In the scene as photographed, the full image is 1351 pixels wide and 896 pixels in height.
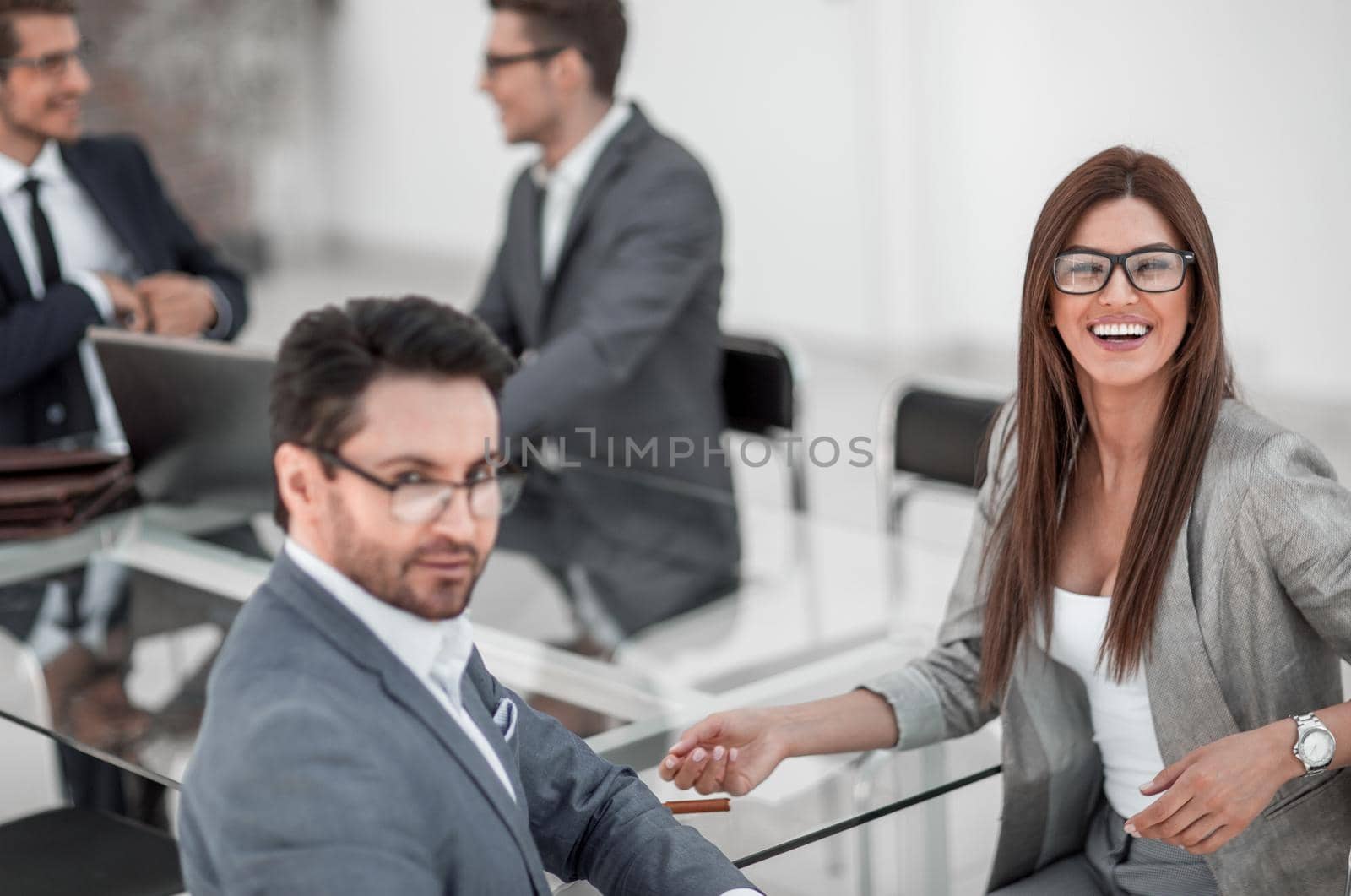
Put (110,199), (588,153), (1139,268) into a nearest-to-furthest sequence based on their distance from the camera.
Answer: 1. (1139,268)
2. (588,153)
3. (110,199)

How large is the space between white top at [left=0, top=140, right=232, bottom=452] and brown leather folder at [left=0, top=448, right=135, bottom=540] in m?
0.27

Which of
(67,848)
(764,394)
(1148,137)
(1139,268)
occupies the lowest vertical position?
(67,848)

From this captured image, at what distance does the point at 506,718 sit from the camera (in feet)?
4.62

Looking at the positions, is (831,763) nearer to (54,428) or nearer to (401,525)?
(401,525)

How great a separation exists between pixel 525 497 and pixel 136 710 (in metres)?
1.02

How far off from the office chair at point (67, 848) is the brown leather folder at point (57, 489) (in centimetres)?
48

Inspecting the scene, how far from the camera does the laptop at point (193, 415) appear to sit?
262cm

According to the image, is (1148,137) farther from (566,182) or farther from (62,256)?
(62,256)

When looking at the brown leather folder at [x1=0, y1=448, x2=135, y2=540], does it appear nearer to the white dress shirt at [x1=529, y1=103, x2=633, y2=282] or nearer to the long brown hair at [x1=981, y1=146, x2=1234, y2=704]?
the white dress shirt at [x1=529, y1=103, x2=633, y2=282]

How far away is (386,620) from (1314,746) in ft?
3.03

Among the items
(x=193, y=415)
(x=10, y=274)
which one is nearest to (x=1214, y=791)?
(x=193, y=415)

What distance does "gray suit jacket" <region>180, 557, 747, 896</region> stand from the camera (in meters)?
1.07

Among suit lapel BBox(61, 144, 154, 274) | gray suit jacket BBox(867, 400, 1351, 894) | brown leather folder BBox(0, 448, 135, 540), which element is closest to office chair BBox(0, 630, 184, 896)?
brown leather folder BBox(0, 448, 135, 540)

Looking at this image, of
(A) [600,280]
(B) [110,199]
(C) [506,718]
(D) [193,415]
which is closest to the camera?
(C) [506,718]
